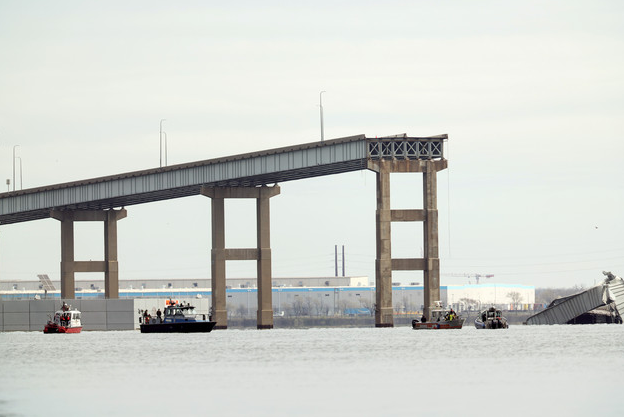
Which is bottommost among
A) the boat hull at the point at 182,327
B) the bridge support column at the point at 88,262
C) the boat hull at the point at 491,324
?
the boat hull at the point at 491,324

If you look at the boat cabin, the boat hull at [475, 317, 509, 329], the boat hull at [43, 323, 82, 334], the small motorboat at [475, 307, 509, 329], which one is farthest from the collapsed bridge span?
the boat hull at [43, 323, 82, 334]

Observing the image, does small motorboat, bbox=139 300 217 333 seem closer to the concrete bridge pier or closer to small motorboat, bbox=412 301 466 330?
the concrete bridge pier

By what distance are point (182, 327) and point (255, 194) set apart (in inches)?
1207

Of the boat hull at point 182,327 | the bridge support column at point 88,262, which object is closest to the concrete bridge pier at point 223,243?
the bridge support column at point 88,262

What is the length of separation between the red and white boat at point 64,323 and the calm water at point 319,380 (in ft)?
138

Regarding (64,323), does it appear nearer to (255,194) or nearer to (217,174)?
(217,174)

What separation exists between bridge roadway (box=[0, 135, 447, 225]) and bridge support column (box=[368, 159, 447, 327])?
1440mm

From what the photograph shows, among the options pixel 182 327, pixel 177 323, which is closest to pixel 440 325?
pixel 182 327

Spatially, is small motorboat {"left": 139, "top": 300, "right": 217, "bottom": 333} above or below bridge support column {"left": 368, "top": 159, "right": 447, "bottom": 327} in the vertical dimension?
below

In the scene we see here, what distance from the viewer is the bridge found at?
157 m

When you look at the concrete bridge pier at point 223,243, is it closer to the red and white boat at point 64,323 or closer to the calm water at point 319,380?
the red and white boat at point 64,323

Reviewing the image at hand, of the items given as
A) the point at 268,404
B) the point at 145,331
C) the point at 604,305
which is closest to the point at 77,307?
the point at 145,331

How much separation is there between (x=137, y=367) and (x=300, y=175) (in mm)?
87512

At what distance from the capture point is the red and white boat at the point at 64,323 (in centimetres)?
15262
